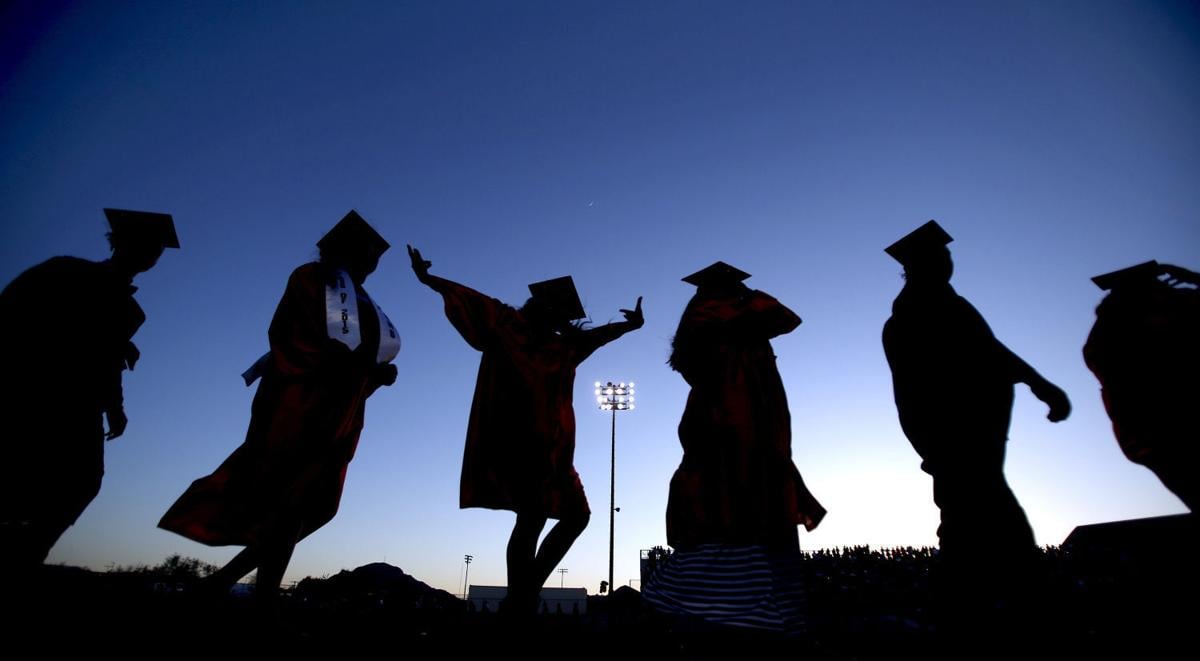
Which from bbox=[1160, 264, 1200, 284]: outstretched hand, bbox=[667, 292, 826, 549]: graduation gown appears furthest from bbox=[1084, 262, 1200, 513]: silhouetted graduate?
bbox=[667, 292, 826, 549]: graduation gown

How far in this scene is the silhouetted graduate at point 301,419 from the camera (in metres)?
2.70

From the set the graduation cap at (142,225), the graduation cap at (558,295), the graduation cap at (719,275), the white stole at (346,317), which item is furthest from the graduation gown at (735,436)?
Result: the graduation cap at (142,225)

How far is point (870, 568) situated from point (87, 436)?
11253mm

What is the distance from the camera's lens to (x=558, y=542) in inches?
135

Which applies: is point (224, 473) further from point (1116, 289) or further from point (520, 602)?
point (1116, 289)

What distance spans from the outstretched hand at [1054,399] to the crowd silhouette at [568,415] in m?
0.02

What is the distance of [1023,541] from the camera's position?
2.52m

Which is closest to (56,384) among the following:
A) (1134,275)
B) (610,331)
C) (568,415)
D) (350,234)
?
(350,234)

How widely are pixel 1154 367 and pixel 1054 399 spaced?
5.14 ft

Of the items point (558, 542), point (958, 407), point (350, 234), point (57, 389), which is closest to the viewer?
point (57, 389)

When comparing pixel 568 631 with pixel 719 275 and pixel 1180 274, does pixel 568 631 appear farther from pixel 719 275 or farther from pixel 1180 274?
pixel 1180 274

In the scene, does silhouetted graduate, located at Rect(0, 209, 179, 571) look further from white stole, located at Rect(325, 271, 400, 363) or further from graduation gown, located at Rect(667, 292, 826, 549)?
graduation gown, located at Rect(667, 292, 826, 549)

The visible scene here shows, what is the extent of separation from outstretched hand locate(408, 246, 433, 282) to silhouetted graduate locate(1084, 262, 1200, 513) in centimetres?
542

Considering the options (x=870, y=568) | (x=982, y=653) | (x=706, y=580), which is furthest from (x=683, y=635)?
(x=870, y=568)
